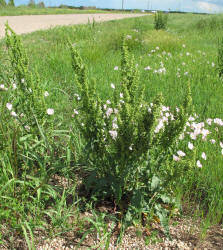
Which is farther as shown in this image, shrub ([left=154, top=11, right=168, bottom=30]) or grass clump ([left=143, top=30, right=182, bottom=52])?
shrub ([left=154, top=11, right=168, bottom=30])

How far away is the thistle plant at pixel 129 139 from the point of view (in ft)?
5.08

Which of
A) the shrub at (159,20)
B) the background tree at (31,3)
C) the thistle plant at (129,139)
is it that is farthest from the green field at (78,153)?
the background tree at (31,3)

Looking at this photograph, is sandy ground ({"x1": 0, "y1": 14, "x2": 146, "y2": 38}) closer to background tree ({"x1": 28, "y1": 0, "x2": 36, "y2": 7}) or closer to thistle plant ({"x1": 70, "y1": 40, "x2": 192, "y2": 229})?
thistle plant ({"x1": 70, "y1": 40, "x2": 192, "y2": 229})

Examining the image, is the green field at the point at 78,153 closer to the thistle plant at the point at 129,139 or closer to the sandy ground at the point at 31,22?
the thistle plant at the point at 129,139

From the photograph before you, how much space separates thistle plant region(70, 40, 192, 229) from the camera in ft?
5.08

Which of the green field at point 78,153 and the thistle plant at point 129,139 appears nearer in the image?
the thistle plant at point 129,139

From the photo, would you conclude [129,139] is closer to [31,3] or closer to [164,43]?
[164,43]

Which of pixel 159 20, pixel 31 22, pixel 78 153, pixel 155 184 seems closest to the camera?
pixel 155 184

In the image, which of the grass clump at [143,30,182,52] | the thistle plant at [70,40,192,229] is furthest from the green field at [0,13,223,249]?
the grass clump at [143,30,182,52]

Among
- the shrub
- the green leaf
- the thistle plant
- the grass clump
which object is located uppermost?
the shrub

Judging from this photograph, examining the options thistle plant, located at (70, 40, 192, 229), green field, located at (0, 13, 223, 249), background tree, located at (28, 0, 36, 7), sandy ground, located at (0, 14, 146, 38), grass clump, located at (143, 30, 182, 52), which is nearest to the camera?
thistle plant, located at (70, 40, 192, 229)

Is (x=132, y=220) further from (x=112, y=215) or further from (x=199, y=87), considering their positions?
(x=199, y=87)

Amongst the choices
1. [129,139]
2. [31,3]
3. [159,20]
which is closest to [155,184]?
[129,139]

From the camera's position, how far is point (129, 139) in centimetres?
160
